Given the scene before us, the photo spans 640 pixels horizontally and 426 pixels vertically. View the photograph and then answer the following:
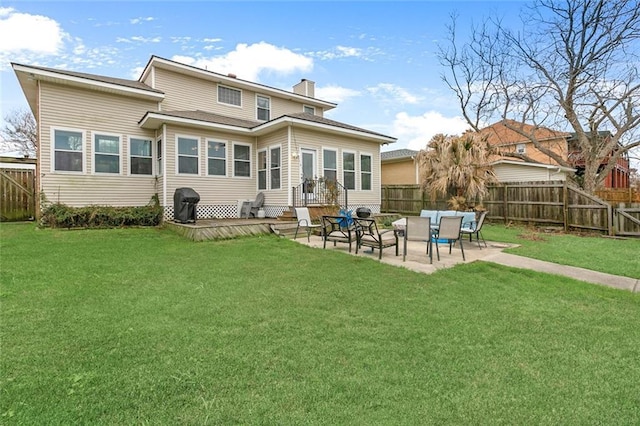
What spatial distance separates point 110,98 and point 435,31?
16.8m

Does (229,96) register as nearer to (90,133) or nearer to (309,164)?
(309,164)

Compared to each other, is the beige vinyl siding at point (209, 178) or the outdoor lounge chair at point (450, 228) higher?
the beige vinyl siding at point (209, 178)

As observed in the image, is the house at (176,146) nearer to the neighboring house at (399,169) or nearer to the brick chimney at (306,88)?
the brick chimney at (306,88)

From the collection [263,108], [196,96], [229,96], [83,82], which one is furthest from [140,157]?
[263,108]

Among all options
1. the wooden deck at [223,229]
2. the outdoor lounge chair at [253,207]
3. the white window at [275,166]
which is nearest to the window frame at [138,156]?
the wooden deck at [223,229]

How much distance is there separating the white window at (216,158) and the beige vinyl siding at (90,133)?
229 cm

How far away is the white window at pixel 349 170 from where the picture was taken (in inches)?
542

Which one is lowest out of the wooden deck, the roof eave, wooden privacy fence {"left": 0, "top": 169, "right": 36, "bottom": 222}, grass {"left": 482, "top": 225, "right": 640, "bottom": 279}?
grass {"left": 482, "top": 225, "right": 640, "bottom": 279}

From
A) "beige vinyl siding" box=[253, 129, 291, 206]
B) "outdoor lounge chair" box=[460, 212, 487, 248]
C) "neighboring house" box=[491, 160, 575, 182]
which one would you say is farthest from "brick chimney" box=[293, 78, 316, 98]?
"outdoor lounge chair" box=[460, 212, 487, 248]

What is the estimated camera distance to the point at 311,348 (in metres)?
2.91

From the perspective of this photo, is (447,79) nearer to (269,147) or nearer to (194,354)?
(269,147)

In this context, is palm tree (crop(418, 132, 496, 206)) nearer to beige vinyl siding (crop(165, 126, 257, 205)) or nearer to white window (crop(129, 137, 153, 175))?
beige vinyl siding (crop(165, 126, 257, 205))

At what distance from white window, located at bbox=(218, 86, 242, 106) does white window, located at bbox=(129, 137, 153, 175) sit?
12.9ft

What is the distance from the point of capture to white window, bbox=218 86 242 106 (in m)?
14.7
